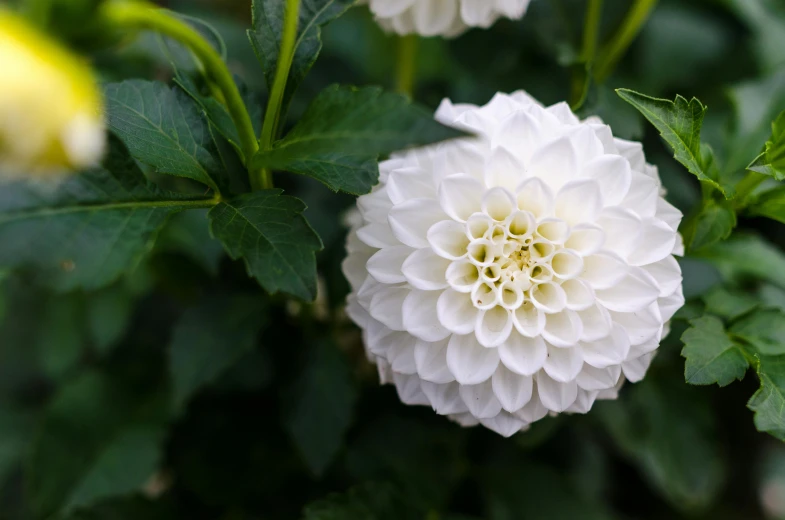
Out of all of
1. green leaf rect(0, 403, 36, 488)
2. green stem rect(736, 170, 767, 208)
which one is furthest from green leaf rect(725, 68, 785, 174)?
green leaf rect(0, 403, 36, 488)

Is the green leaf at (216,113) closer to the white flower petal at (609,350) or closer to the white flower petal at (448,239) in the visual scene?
the white flower petal at (448,239)

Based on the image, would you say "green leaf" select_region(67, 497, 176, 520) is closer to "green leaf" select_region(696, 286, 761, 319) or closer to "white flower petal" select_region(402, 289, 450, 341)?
"white flower petal" select_region(402, 289, 450, 341)

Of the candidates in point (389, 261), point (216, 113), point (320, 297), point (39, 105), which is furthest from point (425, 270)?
→ point (320, 297)

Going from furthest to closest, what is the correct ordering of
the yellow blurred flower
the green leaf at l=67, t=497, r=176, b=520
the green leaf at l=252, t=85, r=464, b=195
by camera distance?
1. the green leaf at l=67, t=497, r=176, b=520
2. the green leaf at l=252, t=85, r=464, b=195
3. the yellow blurred flower

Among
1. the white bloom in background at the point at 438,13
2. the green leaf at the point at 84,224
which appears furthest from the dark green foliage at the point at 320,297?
the white bloom in background at the point at 438,13

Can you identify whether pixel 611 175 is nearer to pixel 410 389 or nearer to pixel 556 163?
pixel 556 163

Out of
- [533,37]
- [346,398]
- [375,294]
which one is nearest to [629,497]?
[346,398]
